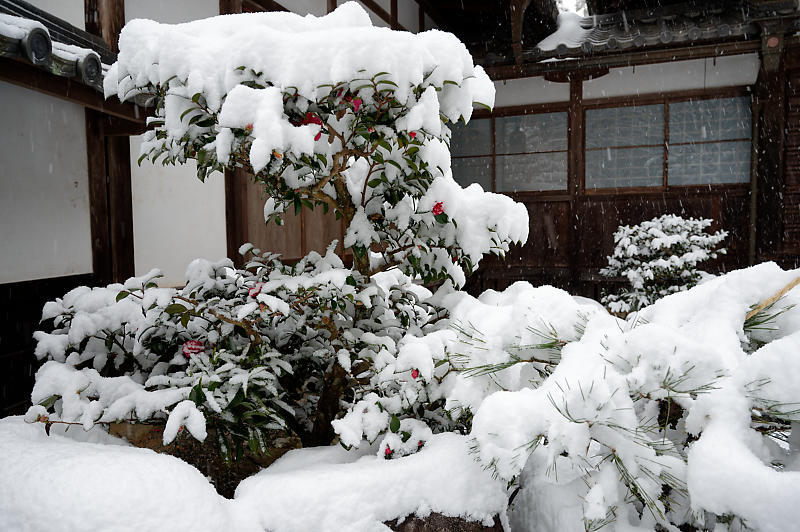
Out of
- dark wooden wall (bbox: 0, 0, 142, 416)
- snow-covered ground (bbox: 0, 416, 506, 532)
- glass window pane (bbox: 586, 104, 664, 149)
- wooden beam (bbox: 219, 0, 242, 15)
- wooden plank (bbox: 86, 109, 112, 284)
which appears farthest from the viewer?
glass window pane (bbox: 586, 104, 664, 149)

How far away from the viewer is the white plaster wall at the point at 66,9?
3.60 metres

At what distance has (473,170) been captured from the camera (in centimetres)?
961

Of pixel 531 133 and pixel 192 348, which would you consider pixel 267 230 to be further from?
pixel 531 133

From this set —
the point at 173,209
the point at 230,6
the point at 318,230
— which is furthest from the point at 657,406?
the point at 318,230

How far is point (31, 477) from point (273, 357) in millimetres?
1061

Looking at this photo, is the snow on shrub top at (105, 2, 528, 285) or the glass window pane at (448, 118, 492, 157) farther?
the glass window pane at (448, 118, 492, 157)

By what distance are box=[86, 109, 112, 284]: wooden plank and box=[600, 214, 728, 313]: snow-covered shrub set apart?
5917 mm

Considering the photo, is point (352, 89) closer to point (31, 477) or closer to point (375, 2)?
point (31, 477)

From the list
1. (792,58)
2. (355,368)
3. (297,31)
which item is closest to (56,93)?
(297,31)

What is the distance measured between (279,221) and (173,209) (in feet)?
7.58

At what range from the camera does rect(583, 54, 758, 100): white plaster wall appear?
26.3 feet

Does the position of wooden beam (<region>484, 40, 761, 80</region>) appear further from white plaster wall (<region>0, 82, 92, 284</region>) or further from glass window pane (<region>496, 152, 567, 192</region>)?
white plaster wall (<region>0, 82, 92, 284</region>)

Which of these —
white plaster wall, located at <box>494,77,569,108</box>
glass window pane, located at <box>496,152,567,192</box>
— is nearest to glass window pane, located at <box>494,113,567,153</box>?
glass window pane, located at <box>496,152,567,192</box>

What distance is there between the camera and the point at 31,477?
194cm
